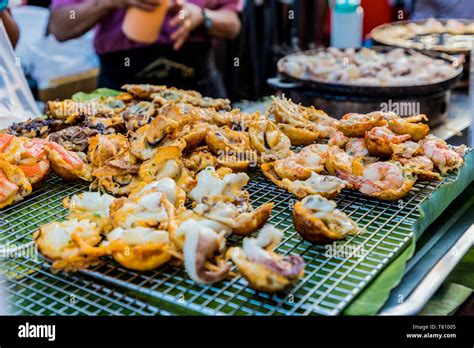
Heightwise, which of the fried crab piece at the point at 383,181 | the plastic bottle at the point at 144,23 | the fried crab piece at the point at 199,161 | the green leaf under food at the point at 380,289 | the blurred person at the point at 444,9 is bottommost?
the blurred person at the point at 444,9

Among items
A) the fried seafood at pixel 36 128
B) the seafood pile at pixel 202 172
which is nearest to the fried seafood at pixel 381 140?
the seafood pile at pixel 202 172

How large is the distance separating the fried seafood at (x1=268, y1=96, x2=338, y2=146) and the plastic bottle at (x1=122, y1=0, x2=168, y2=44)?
147 centimetres

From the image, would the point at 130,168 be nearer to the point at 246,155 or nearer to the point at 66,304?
the point at 246,155

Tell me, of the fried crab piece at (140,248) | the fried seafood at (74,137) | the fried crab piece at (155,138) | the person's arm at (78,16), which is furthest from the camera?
the person's arm at (78,16)

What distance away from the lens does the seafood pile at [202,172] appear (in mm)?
1697

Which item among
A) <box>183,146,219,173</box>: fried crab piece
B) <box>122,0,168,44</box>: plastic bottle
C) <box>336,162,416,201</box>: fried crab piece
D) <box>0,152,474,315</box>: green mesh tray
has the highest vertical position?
<box>122,0,168,44</box>: plastic bottle

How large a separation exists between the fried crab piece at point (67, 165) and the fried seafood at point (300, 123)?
2.95 feet

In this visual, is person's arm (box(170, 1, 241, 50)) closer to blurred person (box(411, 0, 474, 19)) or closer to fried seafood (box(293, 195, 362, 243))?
fried seafood (box(293, 195, 362, 243))

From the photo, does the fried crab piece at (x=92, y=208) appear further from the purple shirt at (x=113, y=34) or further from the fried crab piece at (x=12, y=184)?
the purple shirt at (x=113, y=34)

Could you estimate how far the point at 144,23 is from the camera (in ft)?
13.2

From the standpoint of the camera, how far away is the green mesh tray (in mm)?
1576

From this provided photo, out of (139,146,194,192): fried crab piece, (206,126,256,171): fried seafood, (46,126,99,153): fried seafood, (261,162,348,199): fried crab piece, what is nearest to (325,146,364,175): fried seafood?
(261,162,348,199): fried crab piece

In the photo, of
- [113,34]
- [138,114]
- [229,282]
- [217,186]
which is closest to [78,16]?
[113,34]
